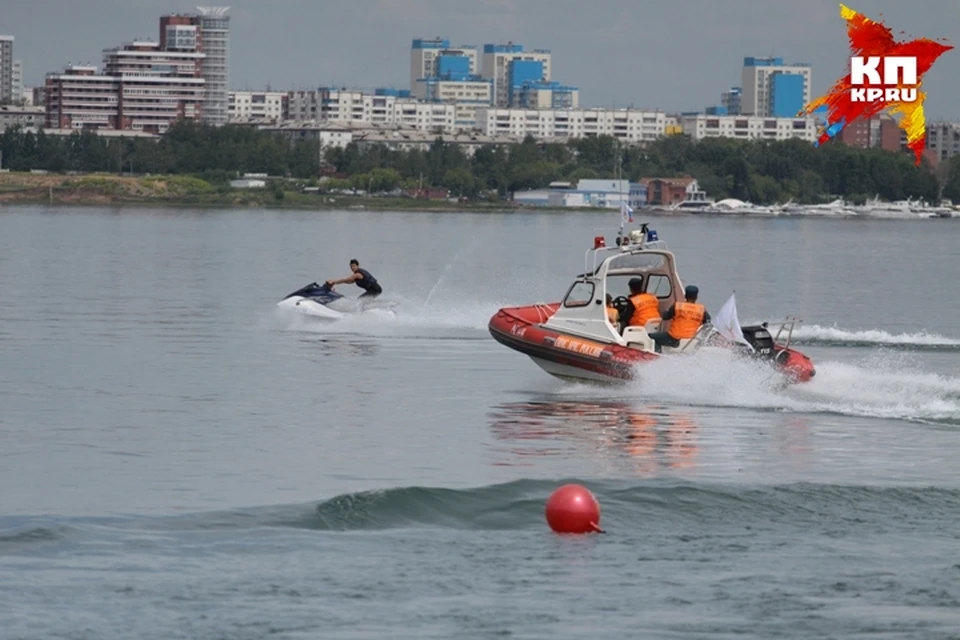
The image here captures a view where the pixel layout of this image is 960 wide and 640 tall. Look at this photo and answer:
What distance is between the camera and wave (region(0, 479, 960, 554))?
1544cm

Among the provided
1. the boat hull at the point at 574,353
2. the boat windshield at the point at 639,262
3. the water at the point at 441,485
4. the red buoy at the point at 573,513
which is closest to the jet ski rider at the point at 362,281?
the water at the point at 441,485

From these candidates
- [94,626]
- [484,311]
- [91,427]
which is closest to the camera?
[94,626]

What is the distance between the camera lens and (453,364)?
95.2 feet

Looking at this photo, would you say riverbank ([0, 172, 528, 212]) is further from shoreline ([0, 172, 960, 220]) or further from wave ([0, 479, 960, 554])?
wave ([0, 479, 960, 554])

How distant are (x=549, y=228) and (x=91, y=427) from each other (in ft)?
349

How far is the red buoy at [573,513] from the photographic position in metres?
15.0

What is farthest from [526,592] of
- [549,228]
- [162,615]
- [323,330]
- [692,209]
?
[692,209]

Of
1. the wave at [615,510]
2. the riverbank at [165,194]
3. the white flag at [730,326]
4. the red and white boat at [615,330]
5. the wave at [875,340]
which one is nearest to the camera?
the wave at [615,510]

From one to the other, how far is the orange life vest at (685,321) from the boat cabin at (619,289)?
133 millimetres

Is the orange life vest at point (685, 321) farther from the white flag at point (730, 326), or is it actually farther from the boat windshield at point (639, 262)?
the boat windshield at point (639, 262)

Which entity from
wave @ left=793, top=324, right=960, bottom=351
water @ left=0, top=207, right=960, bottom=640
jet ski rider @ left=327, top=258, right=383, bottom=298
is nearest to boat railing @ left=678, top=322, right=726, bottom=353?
water @ left=0, top=207, right=960, bottom=640

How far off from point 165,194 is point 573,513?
154m

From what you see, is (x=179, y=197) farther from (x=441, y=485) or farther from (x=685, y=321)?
(x=441, y=485)

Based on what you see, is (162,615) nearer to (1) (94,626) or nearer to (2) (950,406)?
(1) (94,626)
